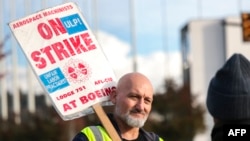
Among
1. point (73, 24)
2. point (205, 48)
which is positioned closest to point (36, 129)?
point (205, 48)

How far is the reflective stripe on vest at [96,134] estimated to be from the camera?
3967 millimetres

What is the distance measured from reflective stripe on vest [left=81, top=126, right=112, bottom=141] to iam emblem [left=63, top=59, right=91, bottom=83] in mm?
326

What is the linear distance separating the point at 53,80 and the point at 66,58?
0.15 meters

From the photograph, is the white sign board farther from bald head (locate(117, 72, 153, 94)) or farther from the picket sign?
bald head (locate(117, 72, 153, 94))

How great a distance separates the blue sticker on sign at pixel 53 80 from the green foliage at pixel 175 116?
101ft

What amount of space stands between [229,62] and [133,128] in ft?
4.49

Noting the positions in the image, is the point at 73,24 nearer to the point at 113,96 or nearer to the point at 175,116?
the point at 113,96

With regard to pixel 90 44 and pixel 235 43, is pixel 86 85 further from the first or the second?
pixel 235 43

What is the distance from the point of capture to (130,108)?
405cm

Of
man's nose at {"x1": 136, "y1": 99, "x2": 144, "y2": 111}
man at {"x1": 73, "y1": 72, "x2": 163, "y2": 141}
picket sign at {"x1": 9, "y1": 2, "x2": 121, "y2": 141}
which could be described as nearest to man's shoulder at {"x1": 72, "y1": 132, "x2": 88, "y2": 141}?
man at {"x1": 73, "y1": 72, "x2": 163, "y2": 141}

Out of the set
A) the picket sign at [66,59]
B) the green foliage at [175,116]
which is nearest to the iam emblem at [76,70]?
the picket sign at [66,59]

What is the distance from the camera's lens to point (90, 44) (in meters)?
4.23

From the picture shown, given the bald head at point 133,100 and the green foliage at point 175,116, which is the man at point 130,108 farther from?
the green foliage at point 175,116

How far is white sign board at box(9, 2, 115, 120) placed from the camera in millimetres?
4148
